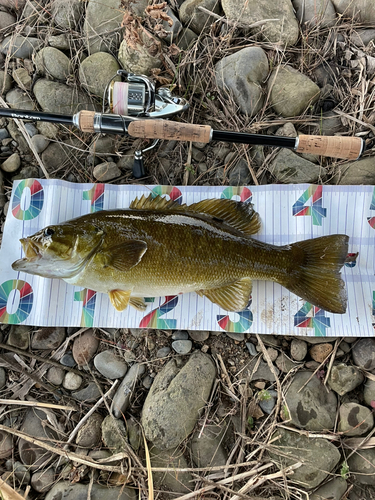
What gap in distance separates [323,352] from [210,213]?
1730 mm

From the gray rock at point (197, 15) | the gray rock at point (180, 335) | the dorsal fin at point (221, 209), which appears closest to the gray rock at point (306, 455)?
the gray rock at point (180, 335)

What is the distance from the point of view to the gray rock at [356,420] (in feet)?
9.44

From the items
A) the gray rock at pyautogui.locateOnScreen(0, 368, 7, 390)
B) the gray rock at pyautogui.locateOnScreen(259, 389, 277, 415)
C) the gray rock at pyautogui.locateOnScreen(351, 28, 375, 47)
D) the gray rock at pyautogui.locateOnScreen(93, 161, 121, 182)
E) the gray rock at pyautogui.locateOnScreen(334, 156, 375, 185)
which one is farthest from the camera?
the gray rock at pyautogui.locateOnScreen(351, 28, 375, 47)

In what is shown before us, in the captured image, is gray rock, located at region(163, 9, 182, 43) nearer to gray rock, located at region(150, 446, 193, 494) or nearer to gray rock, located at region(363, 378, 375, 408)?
gray rock, located at region(363, 378, 375, 408)

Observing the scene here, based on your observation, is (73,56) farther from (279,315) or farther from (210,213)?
(279,315)

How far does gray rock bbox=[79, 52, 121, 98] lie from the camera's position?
3.30 meters

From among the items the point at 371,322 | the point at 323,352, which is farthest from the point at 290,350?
the point at 371,322

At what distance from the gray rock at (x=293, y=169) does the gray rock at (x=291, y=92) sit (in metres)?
0.47

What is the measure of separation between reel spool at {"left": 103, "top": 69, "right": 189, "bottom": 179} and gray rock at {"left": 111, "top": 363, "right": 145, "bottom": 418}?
2.38 meters

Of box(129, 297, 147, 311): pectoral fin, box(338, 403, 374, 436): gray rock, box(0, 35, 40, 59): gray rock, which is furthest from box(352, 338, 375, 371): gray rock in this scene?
box(0, 35, 40, 59): gray rock

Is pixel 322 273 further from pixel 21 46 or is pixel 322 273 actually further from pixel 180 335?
pixel 21 46

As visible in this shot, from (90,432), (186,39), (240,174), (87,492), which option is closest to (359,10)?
(186,39)

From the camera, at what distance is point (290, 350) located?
3088mm

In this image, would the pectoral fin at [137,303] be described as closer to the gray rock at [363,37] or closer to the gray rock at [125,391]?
the gray rock at [125,391]
